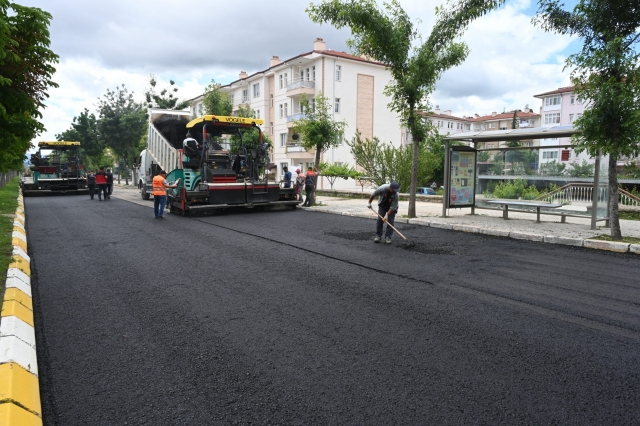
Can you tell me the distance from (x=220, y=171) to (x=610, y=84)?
36.8 feet

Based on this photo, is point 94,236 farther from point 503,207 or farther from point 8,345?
point 503,207

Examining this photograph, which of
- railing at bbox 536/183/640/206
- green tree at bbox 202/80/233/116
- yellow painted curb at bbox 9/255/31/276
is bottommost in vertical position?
yellow painted curb at bbox 9/255/31/276

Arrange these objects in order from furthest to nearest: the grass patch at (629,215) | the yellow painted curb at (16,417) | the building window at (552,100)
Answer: the building window at (552,100)
the grass patch at (629,215)
the yellow painted curb at (16,417)

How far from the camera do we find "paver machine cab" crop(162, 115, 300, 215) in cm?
1513

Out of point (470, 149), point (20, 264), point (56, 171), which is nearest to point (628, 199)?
point (470, 149)

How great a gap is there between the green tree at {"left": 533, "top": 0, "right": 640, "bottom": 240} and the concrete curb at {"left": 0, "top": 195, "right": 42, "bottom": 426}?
1016cm

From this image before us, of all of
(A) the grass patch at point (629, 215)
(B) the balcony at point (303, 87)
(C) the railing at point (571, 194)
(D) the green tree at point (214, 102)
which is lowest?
(A) the grass patch at point (629, 215)

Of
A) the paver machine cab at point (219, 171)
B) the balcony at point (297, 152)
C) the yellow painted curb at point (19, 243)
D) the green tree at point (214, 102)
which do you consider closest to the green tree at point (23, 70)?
the yellow painted curb at point (19, 243)

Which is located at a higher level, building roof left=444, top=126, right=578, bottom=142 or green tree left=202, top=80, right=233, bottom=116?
green tree left=202, top=80, right=233, bottom=116

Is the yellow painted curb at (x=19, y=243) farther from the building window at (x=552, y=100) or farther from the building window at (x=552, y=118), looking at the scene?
the building window at (x=552, y=100)

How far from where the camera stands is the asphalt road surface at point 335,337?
10.1 feet

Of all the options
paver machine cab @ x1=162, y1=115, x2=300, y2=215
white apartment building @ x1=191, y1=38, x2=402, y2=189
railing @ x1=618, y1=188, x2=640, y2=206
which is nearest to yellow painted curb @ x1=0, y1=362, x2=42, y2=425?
paver machine cab @ x1=162, y1=115, x2=300, y2=215

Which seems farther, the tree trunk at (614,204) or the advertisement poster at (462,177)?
the advertisement poster at (462,177)

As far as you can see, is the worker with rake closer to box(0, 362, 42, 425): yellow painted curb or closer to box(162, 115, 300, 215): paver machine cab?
box(162, 115, 300, 215): paver machine cab
